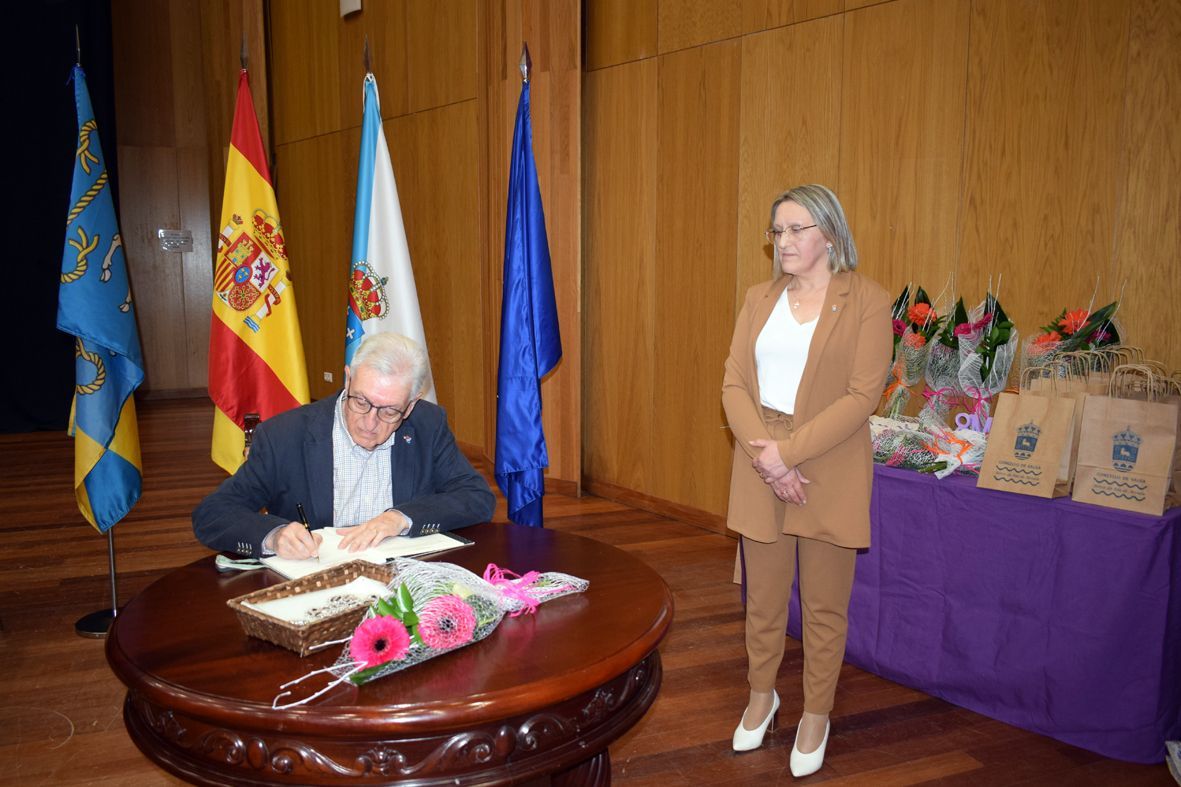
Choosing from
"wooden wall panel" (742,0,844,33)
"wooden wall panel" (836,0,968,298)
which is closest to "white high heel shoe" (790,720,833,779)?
"wooden wall panel" (836,0,968,298)

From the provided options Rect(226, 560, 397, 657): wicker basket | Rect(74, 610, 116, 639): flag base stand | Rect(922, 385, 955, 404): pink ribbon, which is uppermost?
Rect(922, 385, 955, 404): pink ribbon

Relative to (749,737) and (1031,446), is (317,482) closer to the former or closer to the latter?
(749,737)

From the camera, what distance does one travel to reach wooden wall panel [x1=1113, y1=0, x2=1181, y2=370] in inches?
116

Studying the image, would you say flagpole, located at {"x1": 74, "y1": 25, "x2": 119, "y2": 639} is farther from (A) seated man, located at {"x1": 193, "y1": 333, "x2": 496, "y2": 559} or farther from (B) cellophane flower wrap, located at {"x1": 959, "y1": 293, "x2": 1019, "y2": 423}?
(B) cellophane flower wrap, located at {"x1": 959, "y1": 293, "x2": 1019, "y2": 423}

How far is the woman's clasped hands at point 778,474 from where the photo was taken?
238cm

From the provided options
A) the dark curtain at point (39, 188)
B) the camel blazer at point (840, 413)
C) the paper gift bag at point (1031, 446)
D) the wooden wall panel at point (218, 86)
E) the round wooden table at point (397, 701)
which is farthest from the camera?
the wooden wall panel at point (218, 86)

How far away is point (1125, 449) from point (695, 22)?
3206 mm

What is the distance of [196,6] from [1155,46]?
364 inches

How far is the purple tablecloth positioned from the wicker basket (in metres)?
1.99

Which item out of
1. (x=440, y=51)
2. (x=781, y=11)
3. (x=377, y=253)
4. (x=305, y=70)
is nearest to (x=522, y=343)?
(x=377, y=253)

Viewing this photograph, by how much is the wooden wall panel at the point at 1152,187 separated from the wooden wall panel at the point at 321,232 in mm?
6162

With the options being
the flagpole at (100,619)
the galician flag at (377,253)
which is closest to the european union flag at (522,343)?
the galician flag at (377,253)

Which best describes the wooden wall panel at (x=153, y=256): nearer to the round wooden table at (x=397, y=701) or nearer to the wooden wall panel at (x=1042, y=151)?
the wooden wall panel at (x=1042, y=151)

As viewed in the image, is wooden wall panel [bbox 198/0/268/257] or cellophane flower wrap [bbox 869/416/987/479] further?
wooden wall panel [bbox 198/0/268/257]
